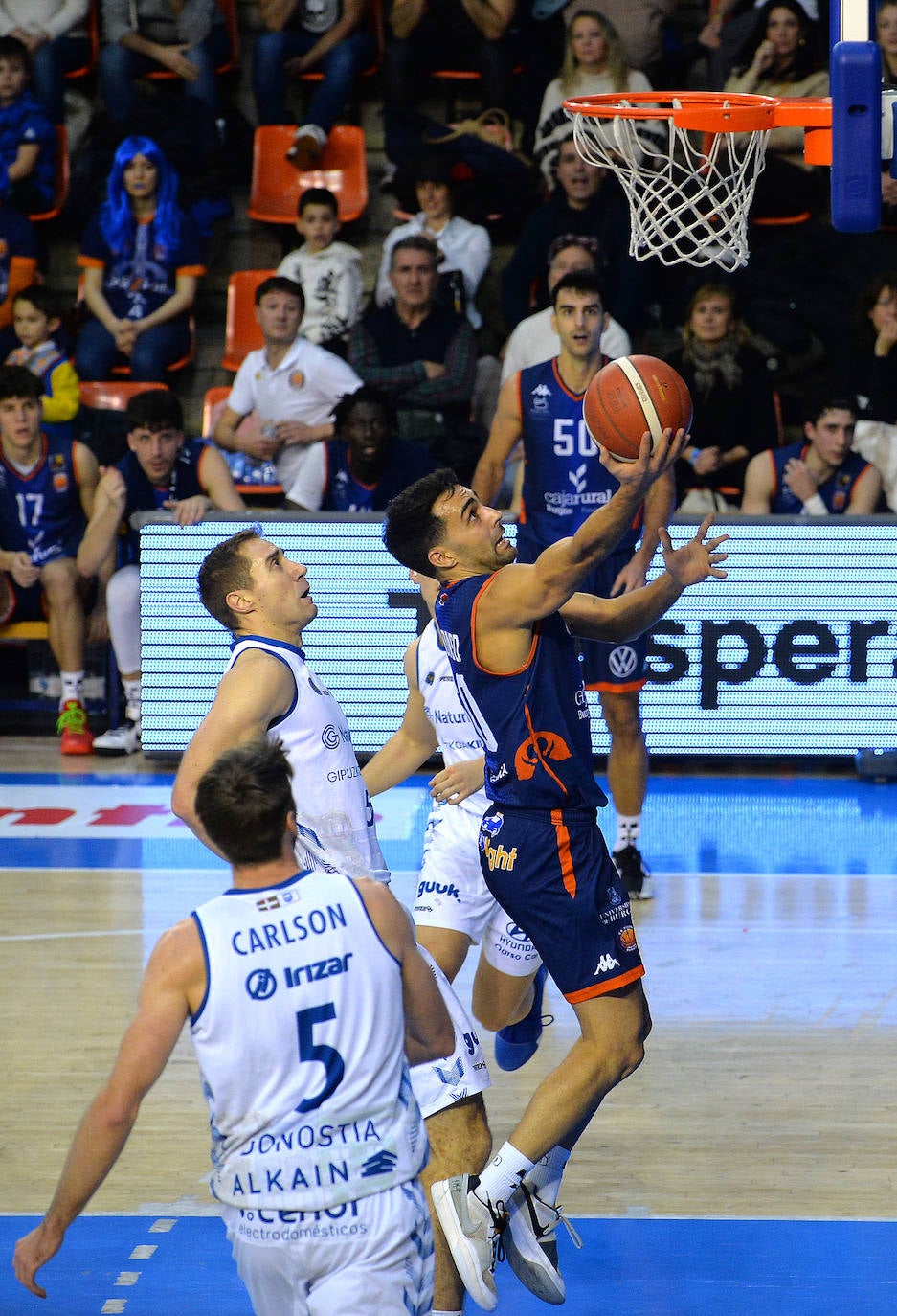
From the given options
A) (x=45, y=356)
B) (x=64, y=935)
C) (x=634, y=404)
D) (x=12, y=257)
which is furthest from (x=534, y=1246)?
(x=12, y=257)

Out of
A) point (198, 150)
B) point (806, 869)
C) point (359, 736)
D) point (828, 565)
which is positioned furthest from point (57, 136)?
point (806, 869)

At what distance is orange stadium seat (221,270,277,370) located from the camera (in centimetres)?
1078

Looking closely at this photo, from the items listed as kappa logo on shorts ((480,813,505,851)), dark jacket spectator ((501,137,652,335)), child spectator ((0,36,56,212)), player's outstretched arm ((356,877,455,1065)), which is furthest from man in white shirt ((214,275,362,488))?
player's outstretched arm ((356,877,455,1065))

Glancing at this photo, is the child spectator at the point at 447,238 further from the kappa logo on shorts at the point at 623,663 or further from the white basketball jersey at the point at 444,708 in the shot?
the white basketball jersey at the point at 444,708

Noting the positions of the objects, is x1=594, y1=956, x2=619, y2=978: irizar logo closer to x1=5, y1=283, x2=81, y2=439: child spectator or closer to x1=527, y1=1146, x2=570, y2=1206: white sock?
x1=527, y1=1146, x2=570, y2=1206: white sock

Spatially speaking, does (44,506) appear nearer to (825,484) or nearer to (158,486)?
(158,486)

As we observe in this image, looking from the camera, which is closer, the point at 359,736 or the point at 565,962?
the point at 565,962

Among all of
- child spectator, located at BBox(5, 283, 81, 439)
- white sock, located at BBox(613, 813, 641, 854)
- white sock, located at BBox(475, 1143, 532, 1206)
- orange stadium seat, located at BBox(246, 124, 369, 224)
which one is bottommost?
white sock, located at BBox(613, 813, 641, 854)

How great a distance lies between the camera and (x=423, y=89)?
11664mm

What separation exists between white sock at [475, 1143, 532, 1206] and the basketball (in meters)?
1.68

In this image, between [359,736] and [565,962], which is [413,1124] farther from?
[359,736]

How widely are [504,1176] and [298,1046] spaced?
1226 millimetres

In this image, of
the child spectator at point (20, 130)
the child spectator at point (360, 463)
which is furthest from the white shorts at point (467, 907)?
the child spectator at point (20, 130)

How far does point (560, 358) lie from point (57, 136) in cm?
576
